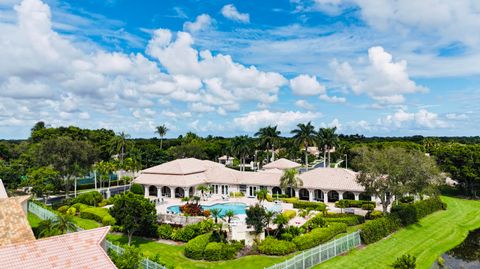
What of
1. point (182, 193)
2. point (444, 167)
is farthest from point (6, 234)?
point (444, 167)

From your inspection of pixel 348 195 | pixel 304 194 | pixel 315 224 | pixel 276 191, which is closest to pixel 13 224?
pixel 315 224

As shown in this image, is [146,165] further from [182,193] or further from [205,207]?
[205,207]

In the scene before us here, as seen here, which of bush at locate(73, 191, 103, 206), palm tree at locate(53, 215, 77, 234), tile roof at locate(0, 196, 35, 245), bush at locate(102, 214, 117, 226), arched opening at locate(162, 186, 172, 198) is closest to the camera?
tile roof at locate(0, 196, 35, 245)

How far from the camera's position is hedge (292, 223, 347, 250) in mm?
28922

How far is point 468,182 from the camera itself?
176 feet

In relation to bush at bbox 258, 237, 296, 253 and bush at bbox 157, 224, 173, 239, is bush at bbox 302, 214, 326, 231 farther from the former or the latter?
bush at bbox 157, 224, 173, 239

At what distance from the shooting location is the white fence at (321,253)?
931 inches

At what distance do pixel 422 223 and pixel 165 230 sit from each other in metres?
27.3

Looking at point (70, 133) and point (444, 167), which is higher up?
point (70, 133)

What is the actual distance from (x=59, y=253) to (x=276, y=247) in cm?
1606

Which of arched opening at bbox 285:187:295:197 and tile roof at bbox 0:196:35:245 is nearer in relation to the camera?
tile roof at bbox 0:196:35:245

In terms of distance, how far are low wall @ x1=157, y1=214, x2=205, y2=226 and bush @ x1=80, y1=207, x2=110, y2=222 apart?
7481 millimetres

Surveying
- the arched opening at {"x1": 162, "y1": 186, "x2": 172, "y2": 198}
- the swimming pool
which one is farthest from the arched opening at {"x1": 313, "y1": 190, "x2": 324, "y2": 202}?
the arched opening at {"x1": 162, "y1": 186, "x2": 172, "y2": 198}

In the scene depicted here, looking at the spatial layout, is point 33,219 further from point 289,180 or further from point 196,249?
point 289,180
